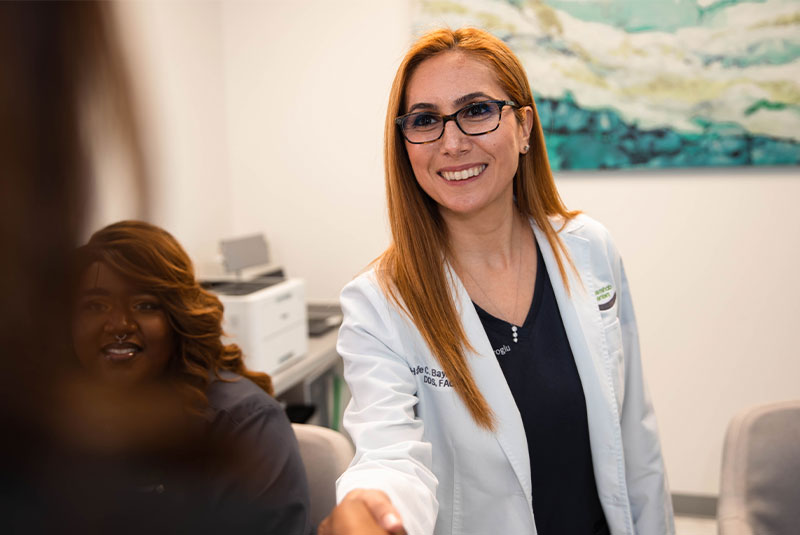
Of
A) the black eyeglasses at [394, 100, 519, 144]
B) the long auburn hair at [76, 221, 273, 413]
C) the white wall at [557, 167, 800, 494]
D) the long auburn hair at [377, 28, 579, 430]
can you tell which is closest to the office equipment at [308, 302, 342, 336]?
the white wall at [557, 167, 800, 494]

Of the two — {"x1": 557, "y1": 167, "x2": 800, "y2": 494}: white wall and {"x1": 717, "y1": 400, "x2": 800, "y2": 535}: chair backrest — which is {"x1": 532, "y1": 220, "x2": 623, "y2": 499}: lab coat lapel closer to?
{"x1": 717, "y1": 400, "x2": 800, "y2": 535}: chair backrest

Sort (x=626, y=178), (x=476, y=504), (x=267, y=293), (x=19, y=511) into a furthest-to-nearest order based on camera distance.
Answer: (x=626, y=178) → (x=267, y=293) → (x=476, y=504) → (x=19, y=511)

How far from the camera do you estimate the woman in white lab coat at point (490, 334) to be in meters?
1.16

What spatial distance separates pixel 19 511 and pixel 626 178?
2916mm

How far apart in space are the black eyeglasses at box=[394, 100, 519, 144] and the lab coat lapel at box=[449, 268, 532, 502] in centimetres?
35

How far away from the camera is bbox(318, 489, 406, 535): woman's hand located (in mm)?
346

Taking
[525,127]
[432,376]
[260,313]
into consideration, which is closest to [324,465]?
[432,376]

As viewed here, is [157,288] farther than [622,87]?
No

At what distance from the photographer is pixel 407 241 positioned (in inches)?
50.9

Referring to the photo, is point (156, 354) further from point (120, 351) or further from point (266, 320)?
point (266, 320)

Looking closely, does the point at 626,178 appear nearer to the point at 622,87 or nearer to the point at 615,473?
the point at 622,87

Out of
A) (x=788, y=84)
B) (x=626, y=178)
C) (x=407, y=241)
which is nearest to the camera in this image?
(x=407, y=241)

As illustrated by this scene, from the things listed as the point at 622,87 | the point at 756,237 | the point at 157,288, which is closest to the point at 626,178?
the point at 622,87

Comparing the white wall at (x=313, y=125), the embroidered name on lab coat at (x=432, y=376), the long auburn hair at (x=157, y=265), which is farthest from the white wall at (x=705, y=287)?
the long auburn hair at (x=157, y=265)
